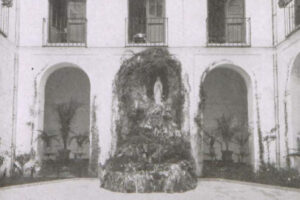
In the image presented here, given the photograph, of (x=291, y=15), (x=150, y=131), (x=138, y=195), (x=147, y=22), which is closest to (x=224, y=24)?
(x=291, y=15)

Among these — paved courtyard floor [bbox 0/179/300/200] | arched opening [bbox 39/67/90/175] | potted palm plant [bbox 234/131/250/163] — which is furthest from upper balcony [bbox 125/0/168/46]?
paved courtyard floor [bbox 0/179/300/200]

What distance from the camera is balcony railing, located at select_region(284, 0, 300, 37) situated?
10.7 m

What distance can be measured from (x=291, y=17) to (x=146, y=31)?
4.79 metres

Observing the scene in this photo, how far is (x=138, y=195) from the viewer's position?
8.11 meters

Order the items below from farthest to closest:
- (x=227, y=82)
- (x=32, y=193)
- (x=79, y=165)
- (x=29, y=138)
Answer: (x=227, y=82)
(x=79, y=165)
(x=29, y=138)
(x=32, y=193)

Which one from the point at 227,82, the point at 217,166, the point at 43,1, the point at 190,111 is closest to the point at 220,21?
the point at 227,82

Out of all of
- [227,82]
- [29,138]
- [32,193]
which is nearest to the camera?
[32,193]

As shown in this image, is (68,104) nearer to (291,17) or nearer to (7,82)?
(7,82)

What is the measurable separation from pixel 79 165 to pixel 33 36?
4674mm

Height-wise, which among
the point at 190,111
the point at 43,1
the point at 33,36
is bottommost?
the point at 190,111

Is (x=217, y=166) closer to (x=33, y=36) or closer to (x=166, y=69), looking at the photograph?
(x=166, y=69)

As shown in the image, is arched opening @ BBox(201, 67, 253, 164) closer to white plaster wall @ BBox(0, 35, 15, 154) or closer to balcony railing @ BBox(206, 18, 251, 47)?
balcony railing @ BBox(206, 18, 251, 47)

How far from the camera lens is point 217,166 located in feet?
39.2

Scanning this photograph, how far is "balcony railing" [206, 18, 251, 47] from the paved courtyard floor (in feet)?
16.8
